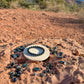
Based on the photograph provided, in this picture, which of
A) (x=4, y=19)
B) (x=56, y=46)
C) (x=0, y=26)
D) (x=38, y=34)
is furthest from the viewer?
(x=4, y=19)

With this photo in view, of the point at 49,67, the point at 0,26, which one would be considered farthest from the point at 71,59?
the point at 0,26

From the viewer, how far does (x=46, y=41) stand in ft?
12.6

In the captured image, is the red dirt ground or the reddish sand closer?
the reddish sand

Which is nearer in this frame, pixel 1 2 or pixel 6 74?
pixel 6 74

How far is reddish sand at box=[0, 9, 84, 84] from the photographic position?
2.55 metres

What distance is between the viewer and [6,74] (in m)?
2.66

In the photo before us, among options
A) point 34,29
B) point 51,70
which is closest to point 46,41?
point 51,70

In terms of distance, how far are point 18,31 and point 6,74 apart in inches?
112

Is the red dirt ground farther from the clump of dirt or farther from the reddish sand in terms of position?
the clump of dirt

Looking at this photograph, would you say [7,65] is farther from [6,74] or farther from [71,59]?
[71,59]

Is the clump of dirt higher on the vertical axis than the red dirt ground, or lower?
lower

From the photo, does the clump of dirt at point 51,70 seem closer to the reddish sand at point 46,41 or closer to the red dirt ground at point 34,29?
the reddish sand at point 46,41

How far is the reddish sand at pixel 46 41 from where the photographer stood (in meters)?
2.55

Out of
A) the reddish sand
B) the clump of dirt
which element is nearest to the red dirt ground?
the reddish sand
